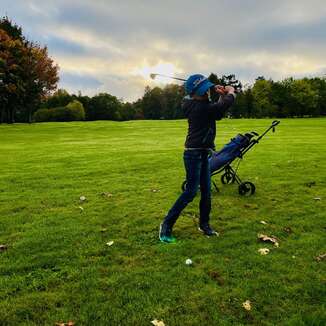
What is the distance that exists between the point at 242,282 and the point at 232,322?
826 mm

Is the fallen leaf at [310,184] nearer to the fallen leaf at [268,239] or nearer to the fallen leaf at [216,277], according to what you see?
the fallen leaf at [268,239]

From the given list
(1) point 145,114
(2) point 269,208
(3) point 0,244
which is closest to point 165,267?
(3) point 0,244

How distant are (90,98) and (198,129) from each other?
83.0 m

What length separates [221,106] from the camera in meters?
5.54

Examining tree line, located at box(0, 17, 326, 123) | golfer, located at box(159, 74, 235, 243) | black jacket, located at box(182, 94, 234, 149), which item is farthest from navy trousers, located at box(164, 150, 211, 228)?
tree line, located at box(0, 17, 326, 123)

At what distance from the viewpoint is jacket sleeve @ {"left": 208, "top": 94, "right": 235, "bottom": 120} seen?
18.2 feet

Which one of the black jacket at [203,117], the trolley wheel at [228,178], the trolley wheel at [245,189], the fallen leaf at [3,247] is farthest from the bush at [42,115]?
the black jacket at [203,117]

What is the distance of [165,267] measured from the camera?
4980 mm

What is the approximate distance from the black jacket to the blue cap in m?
0.16

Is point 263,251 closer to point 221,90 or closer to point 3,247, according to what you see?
point 221,90

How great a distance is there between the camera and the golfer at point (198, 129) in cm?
564

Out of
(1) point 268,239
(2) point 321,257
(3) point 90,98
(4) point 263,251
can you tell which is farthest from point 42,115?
(2) point 321,257

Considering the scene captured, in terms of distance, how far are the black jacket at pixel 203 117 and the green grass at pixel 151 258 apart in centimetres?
156

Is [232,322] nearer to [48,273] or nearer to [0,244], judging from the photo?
[48,273]
